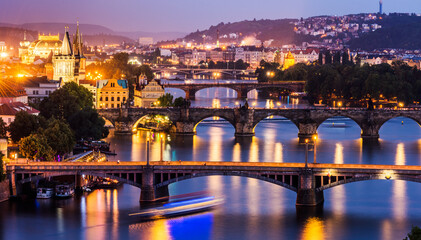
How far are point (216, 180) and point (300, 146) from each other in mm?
12762

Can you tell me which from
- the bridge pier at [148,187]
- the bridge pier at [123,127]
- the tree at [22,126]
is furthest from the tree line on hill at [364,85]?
the bridge pier at [148,187]

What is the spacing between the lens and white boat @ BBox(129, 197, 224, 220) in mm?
31091

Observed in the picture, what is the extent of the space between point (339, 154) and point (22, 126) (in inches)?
632

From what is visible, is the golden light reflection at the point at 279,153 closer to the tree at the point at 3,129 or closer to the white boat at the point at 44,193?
the tree at the point at 3,129

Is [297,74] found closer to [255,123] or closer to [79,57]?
[79,57]

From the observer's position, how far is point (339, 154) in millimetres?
46156

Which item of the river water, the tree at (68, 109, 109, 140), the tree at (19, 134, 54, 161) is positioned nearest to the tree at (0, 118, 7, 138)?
the tree at (19, 134, 54, 161)

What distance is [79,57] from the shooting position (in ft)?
224

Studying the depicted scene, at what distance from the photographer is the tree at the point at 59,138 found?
38031mm

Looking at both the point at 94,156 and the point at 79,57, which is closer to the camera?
the point at 94,156

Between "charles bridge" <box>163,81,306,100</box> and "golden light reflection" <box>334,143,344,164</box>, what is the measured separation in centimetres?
3076

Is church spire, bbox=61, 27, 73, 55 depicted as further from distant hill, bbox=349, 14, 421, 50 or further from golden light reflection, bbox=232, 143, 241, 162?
distant hill, bbox=349, 14, 421, 50

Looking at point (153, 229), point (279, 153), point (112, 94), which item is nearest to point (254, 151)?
point (279, 153)

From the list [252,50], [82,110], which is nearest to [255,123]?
[82,110]
